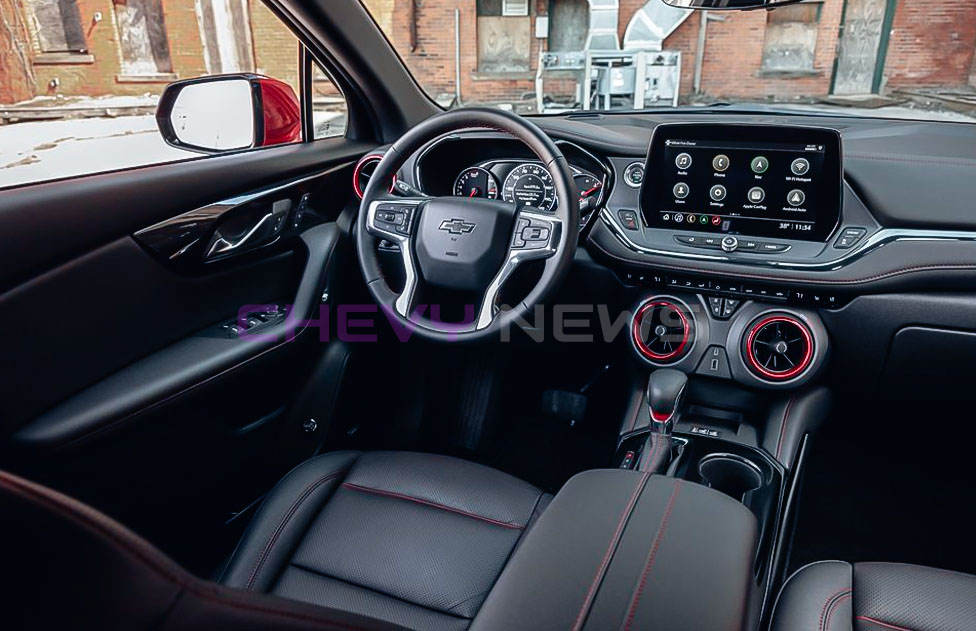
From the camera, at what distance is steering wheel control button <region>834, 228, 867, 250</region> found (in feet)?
5.39

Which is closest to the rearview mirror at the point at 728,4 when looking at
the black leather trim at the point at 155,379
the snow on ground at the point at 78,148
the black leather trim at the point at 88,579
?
the black leather trim at the point at 155,379

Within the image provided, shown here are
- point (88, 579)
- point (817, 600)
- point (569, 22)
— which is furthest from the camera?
point (569, 22)

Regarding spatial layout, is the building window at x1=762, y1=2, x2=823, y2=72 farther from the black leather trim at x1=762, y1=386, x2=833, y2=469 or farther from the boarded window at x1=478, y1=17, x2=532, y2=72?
the black leather trim at x1=762, y1=386, x2=833, y2=469

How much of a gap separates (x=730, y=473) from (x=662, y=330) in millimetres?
440

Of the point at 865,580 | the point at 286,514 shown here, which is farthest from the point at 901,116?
the point at 286,514

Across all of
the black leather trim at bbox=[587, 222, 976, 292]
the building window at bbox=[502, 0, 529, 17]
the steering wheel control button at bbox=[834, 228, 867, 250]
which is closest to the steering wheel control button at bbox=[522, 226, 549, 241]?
the black leather trim at bbox=[587, 222, 976, 292]

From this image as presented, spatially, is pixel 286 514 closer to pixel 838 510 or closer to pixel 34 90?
pixel 34 90

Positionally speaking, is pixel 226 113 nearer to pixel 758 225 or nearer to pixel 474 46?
pixel 758 225

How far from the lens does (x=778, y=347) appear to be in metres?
1.73

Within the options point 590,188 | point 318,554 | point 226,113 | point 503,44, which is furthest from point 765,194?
point 503,44

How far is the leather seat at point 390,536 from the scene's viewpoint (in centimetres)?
107

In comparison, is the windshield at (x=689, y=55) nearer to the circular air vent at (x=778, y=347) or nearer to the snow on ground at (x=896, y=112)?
the snow on ground at (x=896, y=112)

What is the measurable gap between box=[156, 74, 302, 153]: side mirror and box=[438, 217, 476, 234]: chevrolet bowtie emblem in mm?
673

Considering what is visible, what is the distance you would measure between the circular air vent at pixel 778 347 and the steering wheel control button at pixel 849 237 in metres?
0.21
